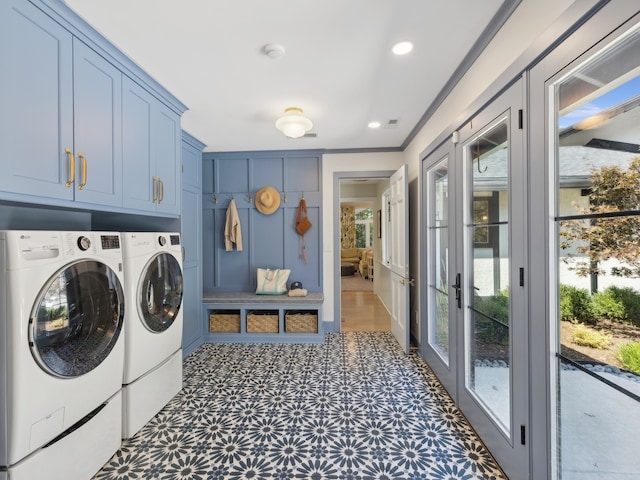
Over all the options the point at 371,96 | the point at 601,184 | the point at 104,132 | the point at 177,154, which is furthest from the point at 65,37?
the point at 601,184

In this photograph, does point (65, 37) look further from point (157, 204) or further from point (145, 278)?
point (145, 278)

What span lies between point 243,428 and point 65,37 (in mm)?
2538

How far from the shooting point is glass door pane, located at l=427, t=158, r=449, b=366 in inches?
96.7

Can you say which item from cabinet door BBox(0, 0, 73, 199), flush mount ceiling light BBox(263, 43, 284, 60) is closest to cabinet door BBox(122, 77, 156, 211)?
cabinet door BBox(0, 0, 73, 199)

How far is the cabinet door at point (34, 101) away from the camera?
122 centimetres

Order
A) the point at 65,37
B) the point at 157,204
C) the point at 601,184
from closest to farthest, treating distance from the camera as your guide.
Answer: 1. the point at 601,184
2. the point at 65,37
3. the point at 157,204

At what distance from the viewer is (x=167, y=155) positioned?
2.42 m

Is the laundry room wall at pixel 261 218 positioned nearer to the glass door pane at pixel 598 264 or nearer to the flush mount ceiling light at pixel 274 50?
the flush mount ceiling light at pixel 274 50

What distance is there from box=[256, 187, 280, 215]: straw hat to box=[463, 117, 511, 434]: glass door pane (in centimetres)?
254

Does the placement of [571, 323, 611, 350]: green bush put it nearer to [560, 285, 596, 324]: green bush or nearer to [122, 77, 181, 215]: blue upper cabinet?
[560, 285, 596, 324]: green bush

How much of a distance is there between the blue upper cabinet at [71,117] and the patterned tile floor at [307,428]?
5.11ft

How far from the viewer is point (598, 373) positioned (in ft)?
3.41

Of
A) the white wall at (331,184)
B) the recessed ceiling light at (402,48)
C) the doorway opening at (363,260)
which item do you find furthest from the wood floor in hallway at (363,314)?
the recessed ceiling light at (402,48)

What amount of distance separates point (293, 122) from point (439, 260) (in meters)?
1.83
